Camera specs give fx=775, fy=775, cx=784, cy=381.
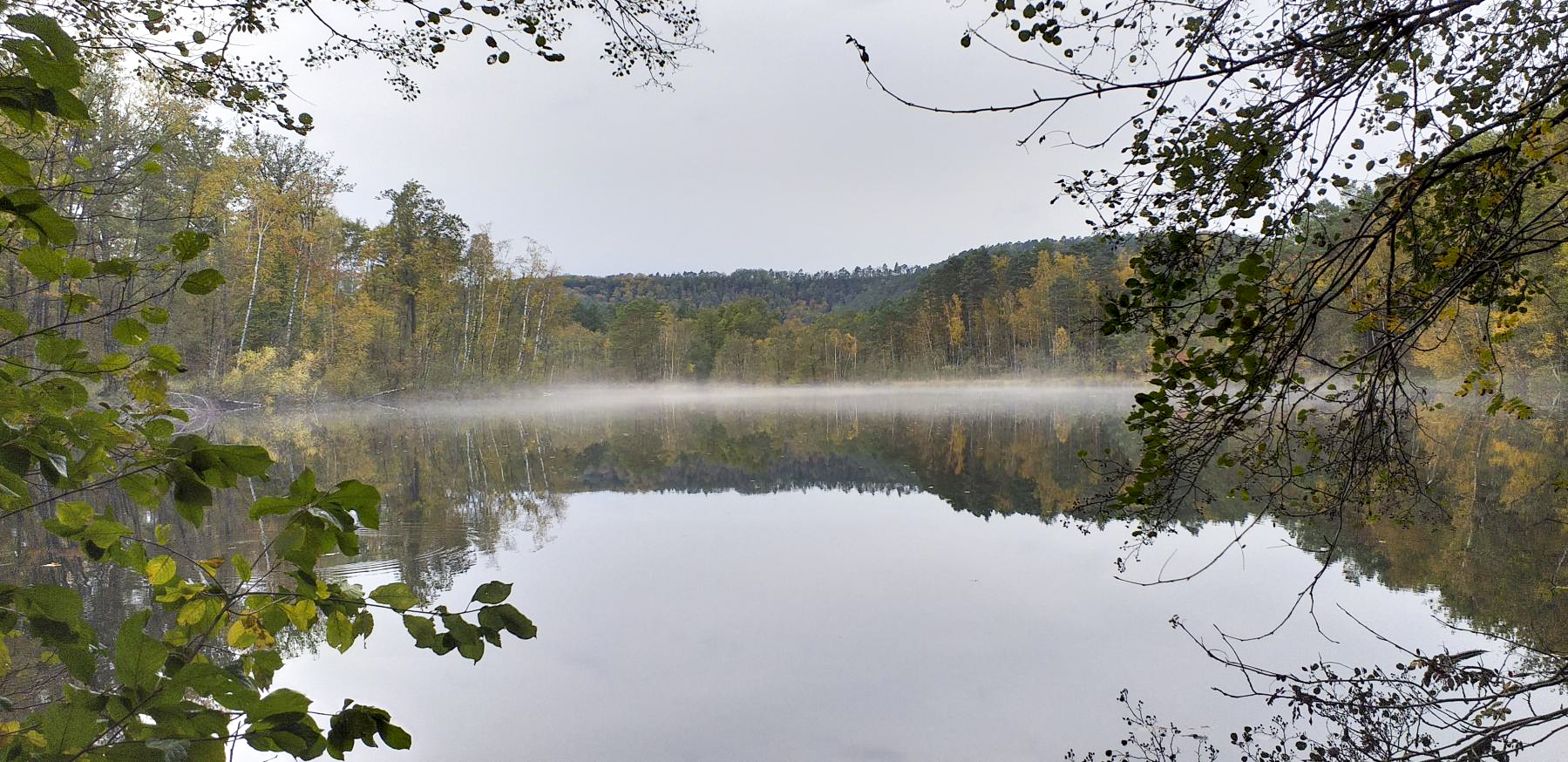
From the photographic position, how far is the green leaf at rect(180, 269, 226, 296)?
3.71ft

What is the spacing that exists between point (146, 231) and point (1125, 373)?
154 ft

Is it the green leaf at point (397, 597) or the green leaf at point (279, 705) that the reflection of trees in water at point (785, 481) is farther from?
the green leaf at point (279, 705)

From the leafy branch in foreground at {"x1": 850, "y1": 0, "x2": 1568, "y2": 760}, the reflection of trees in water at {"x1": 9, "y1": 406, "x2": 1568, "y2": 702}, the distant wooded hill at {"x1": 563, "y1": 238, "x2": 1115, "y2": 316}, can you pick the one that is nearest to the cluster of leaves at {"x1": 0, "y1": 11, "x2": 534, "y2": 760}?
the leafy branch in foreground at {"x1": 850, "y1": 0, "x2": 1568, "y2": 760}

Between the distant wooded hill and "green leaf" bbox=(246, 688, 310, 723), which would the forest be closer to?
"green leaf" bbox=(246, 688, 310, 723)

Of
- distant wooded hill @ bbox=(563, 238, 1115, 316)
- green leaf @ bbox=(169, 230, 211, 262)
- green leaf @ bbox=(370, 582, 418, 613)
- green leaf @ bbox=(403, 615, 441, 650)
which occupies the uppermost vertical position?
distant wooded hill @ bbox=(563, 238, 1115, 316)

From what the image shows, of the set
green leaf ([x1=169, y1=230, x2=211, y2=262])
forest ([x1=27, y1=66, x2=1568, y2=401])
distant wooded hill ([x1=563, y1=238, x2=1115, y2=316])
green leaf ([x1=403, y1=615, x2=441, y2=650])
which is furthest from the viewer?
distant wooded hill ([x1=563, y1=238, x2=1115, y2=316])

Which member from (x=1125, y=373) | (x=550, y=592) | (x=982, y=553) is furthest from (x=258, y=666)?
(x=1125, y=373)

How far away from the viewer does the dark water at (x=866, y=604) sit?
441 centimetres

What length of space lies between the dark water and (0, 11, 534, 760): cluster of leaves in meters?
3.34

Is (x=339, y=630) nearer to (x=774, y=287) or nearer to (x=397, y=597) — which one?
(x=397, y=597)

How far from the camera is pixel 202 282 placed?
1167 millimetres

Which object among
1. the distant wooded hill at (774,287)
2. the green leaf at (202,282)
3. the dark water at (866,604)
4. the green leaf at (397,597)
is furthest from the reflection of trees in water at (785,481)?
the distant wooded hill at (774,287)

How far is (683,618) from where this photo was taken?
6258 mm

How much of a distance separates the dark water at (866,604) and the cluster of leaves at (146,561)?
3342 millimetres
